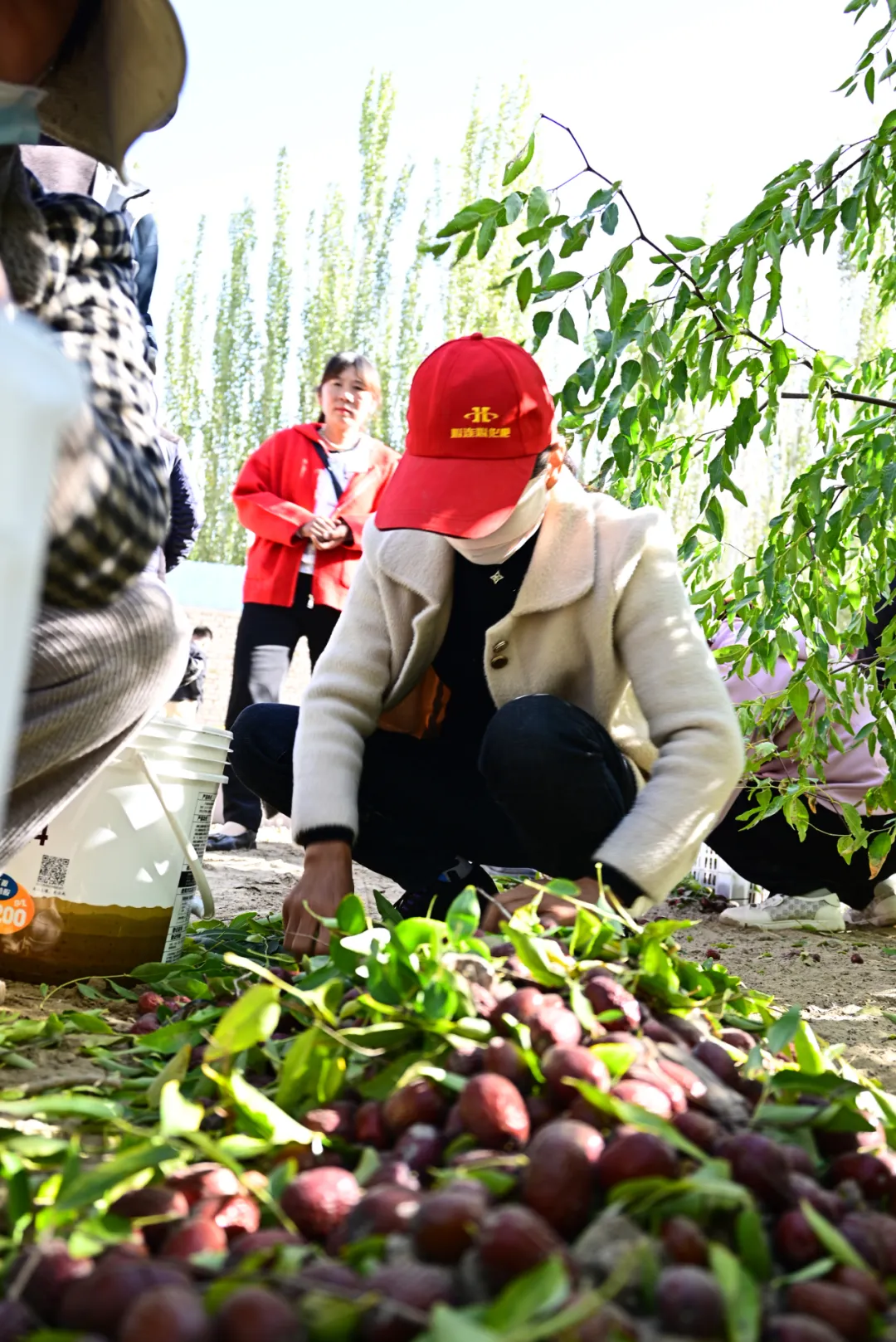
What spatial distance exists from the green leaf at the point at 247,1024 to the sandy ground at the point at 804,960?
1051 mm

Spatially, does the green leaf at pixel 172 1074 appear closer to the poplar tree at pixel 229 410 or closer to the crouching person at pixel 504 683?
the crouching person at pixel 504 683

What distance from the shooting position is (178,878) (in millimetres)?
2168

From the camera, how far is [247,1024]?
112 cm

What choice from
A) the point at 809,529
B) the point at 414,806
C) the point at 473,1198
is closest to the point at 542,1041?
the point at 473,1198

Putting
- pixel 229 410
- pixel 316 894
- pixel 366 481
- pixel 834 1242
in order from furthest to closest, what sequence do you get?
pixel 229 410
pixel 366 481
pixel 316 894
pixel 834 1242

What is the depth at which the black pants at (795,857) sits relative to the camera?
3.32 meters

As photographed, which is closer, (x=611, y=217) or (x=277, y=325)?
(x=611, y=217)

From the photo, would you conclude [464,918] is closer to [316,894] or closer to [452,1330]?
[316,894]

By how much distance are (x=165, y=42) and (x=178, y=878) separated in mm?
1349

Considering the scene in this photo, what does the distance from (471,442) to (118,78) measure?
2.26ft

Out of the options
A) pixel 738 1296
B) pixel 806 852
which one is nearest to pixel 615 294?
pixel 738 1296

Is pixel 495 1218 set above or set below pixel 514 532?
below

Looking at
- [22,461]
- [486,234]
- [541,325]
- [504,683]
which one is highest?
[486,234]

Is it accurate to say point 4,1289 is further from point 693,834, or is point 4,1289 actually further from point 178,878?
point 178,878
